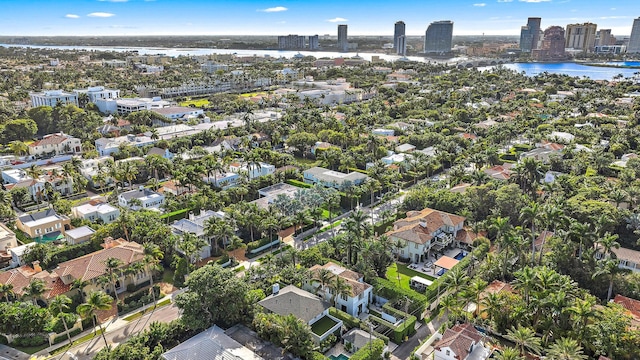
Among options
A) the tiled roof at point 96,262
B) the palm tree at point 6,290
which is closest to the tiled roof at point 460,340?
the tiled roof at point 96,262

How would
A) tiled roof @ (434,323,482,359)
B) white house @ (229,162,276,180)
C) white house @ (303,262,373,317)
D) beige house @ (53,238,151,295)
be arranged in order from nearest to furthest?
tiled roof @ (434,323,482,359) → white house @ (303,262,373,317) → beige house @ (53,238,151,295) → white house @ (229,162,276,180)

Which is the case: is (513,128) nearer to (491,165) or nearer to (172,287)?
(491,165)

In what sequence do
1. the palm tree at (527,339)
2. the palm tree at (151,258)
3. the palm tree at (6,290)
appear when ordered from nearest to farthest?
the palm tree at (527,339) < the palm tree at (6,290) < the palm tree at (151,258)

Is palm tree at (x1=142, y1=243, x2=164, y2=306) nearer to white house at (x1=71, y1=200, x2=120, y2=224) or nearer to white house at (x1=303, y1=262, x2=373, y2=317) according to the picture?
white house at (x1=303, y1=262, x2=373, y2=317)

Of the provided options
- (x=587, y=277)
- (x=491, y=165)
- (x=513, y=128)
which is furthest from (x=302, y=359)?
(x=513, y=128)

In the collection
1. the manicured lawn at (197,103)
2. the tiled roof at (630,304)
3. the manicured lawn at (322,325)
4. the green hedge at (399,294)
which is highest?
the manicured lawn at (197,103)

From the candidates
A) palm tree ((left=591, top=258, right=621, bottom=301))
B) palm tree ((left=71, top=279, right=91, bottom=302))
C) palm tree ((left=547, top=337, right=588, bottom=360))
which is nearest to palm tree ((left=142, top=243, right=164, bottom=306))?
palm tree ((left=71, top=279, right=91, bottom=302))

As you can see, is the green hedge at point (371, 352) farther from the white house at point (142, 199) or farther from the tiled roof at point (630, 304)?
the white house at point (142, 199)
